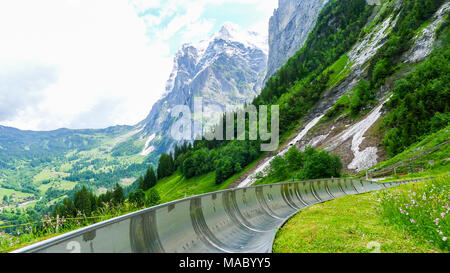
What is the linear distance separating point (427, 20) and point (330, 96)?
3181cm

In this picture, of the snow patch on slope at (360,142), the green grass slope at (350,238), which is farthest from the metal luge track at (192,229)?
the snow patch on slope at (360,142)

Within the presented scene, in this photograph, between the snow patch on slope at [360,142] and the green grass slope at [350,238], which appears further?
the snow patch on slope at [360,142]

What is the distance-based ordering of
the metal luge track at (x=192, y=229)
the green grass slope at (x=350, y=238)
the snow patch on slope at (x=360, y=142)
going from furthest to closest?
the snow patch on slope at (x=360, y=142) < the green grass slope at (x=350, y=238) < the metal luge track at (x=192, y=229)

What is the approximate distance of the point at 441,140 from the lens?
29.8 m

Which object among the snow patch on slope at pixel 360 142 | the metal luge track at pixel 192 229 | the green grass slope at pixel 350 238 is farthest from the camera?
the snow patch on slope at pixel 360 142

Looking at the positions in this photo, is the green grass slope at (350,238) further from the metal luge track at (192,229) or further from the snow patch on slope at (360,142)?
the snow patch on slope at (360,142)

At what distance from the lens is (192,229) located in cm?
581

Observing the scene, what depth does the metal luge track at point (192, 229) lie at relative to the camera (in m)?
3.39

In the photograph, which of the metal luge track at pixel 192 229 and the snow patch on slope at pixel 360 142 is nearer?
the metal luge track at pixel 192 229

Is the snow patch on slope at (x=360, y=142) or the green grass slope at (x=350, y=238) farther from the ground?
the snow patch on slope at (x=360, y=142)

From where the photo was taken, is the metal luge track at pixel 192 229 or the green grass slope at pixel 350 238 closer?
the metal luge track at pixel 192 229

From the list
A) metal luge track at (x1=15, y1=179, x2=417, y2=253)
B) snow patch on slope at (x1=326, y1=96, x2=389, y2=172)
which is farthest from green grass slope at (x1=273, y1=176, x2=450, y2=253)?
snow patch on slope at (x1=326, y1=96, x2=389, y2=172)
